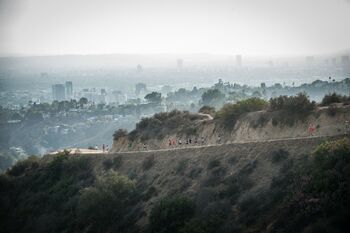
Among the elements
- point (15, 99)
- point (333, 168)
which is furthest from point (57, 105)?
point (333, 168)

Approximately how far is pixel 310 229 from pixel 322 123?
11.9m

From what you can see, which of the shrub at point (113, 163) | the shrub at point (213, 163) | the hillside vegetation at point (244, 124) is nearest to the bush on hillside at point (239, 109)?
the hillside vegetation at point (244, 124)

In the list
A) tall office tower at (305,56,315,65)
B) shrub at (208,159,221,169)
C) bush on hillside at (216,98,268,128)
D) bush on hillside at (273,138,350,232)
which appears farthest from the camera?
tall office tower at (305,56,315,65)

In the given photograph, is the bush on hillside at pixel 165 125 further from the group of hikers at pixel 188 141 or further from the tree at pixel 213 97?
the tree at pixel 213 97

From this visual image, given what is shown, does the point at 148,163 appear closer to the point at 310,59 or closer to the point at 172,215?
the point at 172,215

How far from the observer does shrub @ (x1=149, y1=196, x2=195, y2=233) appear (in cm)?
2155

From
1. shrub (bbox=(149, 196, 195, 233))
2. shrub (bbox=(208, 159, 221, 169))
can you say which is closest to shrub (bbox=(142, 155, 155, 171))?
shrub (bbox=(208, 159, 221, 169))

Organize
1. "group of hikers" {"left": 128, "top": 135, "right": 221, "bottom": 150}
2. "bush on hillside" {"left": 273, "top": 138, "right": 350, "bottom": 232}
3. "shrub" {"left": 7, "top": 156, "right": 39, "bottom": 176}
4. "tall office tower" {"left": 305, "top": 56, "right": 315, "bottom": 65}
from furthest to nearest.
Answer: "tall office tower" {"left": 305, "top": 56, "right": 315, "bottom": 65}
"shrub" {"left": 7, "top": 156, "right": 39, "bottom": 176}
"group of hikers" {"left": 128, "top": 135, "right": 221, "bottom": 150}
"bush on hillside" {"left": 273, "top": 138, "right": 350, "bottom": 232}

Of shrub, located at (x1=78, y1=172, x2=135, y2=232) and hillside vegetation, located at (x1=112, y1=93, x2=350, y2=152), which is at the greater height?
hillside vegetation, located at (x1=112, y1=93, x2=350, y2=152)

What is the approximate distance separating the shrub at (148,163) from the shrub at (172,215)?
7.21 metres

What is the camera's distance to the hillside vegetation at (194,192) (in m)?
18.5

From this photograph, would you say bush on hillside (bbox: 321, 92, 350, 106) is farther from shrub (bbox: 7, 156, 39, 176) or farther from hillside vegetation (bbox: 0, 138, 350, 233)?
shrub (bbox: 7, 156, 39, 176)

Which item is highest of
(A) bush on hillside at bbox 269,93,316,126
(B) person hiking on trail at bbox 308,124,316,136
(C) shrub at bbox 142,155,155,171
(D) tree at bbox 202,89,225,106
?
(A) bush on hillside at bbox 269,93,316,126

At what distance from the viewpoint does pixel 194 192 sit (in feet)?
79.0
